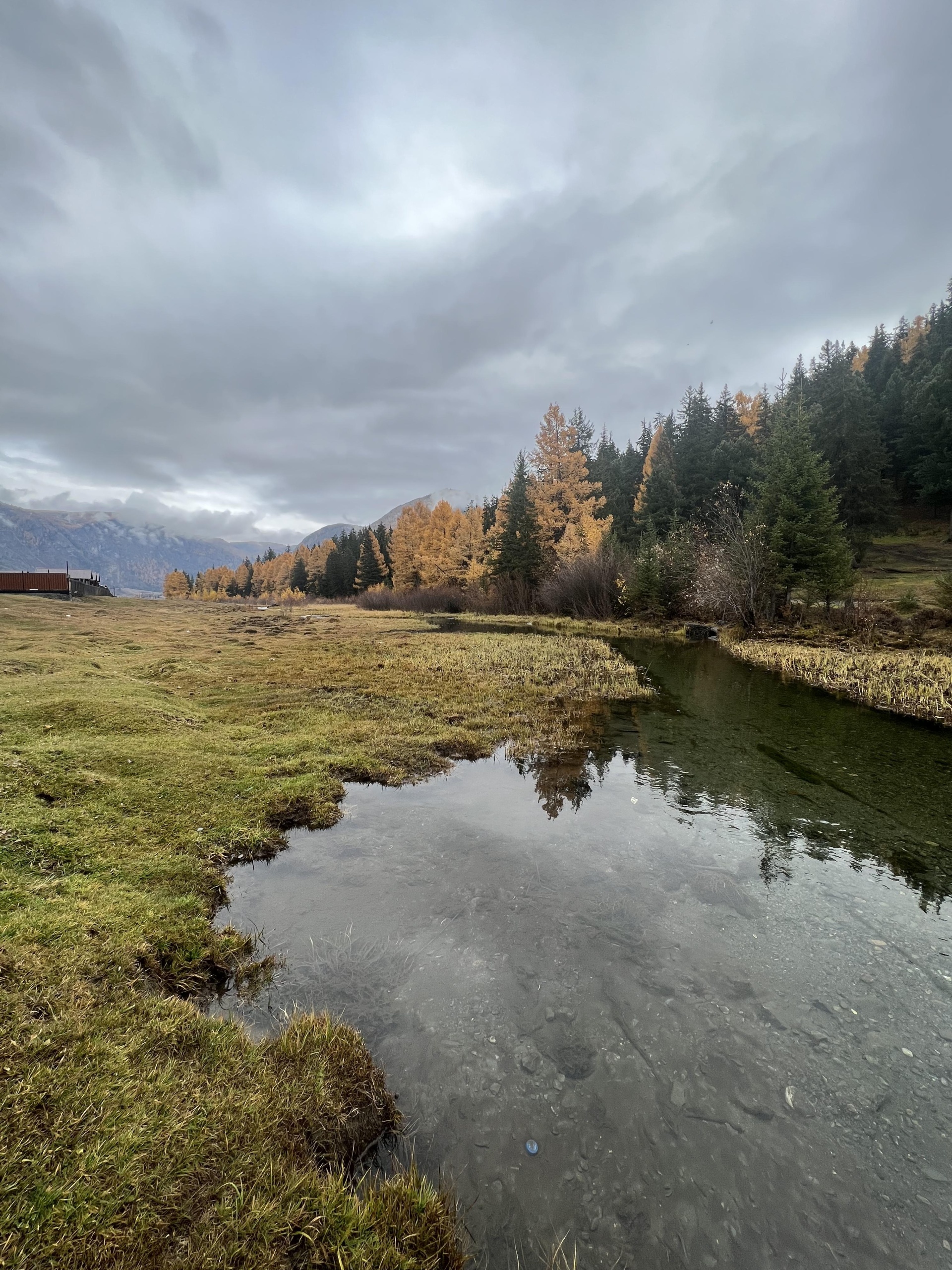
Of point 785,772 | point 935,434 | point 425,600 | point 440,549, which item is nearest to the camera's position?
point 785,772

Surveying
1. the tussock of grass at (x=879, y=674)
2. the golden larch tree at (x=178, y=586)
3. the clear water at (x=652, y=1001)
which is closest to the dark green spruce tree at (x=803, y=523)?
the tussock of grass at (x=879, y=674)

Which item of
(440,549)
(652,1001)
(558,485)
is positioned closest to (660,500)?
(558,485)

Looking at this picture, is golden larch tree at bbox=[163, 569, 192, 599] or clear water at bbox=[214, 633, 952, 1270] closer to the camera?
clear water at bbox=[214, 633, 952, 1270]

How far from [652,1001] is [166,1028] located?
12.4 feet

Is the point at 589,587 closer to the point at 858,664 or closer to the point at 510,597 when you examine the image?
the point at 510,597

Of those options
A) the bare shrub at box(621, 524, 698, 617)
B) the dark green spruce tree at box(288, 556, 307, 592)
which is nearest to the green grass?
the bare shrub at box(621, 524, 698, 617)

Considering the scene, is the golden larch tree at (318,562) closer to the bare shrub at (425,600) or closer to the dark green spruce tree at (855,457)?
the bare shrub at (425,600)

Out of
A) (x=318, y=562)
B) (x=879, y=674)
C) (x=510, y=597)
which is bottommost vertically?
(x=879, y=674)

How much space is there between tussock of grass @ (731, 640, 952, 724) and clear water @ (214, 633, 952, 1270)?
7.39 m

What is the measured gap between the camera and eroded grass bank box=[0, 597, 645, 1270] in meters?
2.44

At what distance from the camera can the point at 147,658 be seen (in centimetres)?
1917

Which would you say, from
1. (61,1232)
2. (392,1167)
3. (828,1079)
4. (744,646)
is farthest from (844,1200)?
(744,646)

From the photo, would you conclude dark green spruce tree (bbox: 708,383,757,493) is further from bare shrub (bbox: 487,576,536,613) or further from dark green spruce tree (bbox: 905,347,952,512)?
bare shrub (bbox: 487,576,536,613)

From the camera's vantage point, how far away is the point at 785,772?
1016 cm
